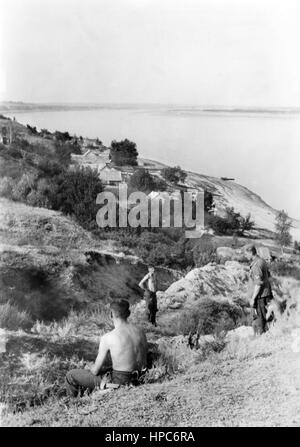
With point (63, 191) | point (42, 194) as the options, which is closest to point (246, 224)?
point (63, 191)

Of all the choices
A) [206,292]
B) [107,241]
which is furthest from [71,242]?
[206,292]

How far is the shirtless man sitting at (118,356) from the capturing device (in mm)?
6613

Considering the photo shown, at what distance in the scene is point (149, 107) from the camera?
28.7ft

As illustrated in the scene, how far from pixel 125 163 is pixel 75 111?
101 centimetres

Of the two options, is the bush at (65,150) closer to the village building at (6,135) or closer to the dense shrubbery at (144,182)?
the village building at (6,135)

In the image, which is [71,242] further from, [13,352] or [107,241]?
[13,352]

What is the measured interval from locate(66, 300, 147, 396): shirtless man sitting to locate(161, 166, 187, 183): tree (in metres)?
2.90

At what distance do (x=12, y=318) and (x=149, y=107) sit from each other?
10.6ft

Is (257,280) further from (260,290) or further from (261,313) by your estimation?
(261,313)

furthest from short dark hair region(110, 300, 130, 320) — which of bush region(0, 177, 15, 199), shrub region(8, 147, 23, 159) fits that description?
shrub region(8, 147, 23, 159)

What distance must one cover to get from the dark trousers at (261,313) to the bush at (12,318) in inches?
112

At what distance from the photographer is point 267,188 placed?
29.6 ft

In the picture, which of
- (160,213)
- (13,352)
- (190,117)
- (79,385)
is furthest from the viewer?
(160,213)

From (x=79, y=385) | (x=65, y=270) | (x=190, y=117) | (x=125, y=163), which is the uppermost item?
(x=190, y=117)
